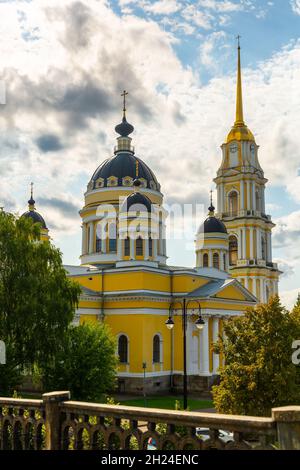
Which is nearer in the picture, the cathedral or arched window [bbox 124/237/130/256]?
the cathedral

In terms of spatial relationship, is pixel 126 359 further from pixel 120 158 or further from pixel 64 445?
pixel 64 445

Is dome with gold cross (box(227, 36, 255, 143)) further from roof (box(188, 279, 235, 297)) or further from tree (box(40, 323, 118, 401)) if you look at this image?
tree (box(40, 323, 118, 401))

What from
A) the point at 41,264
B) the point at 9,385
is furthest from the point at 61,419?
the point at 41,264

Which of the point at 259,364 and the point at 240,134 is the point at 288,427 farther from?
the point at 240,134

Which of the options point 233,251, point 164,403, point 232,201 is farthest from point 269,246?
point 164,403

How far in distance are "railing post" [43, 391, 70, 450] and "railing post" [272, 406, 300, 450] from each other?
3308 mm

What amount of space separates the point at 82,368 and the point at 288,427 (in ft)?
57.9

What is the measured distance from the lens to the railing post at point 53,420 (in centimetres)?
734

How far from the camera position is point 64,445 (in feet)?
24.2

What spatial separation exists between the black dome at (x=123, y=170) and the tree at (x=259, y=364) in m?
24.8

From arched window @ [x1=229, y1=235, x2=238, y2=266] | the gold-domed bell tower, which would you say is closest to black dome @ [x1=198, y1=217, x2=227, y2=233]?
the gold-domed bell tower

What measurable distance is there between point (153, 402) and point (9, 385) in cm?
1222

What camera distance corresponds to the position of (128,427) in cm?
707

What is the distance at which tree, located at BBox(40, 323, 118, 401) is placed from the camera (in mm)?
21766
